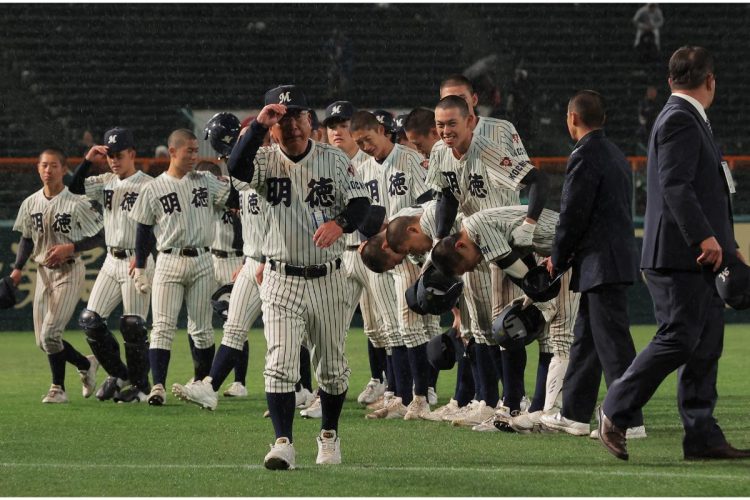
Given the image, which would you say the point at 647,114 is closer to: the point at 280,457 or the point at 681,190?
the point at 681,190

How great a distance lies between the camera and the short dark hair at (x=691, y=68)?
6.81m

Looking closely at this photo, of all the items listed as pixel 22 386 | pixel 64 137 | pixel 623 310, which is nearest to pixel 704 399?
pixel 623 310

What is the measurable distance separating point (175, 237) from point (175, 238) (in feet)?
0.04

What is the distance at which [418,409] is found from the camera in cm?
951

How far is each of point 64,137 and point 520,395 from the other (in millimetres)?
16256

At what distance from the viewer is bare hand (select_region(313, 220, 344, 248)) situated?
688 centimetres

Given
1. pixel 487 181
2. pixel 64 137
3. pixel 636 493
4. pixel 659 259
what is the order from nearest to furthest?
1. pixel 636 493
2. pixel 659 259
3. pixel 487 181
4. pixel 64 137

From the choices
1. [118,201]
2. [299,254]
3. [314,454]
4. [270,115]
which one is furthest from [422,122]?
[270,115]

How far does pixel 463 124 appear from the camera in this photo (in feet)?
27.5

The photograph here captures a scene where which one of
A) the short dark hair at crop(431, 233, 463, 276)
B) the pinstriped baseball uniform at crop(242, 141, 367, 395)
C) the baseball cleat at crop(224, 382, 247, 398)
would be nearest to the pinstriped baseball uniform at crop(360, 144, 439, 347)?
the short dark hair at crop(431, 233, 463, 276)

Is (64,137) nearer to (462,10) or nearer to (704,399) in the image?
(462,10)

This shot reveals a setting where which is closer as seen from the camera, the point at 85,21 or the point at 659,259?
the point at 659,259

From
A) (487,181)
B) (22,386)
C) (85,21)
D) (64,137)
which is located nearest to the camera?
(487,181)

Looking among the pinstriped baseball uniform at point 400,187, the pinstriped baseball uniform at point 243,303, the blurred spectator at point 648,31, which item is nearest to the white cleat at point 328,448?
the pinstriped baseball uniform at point 400,187
